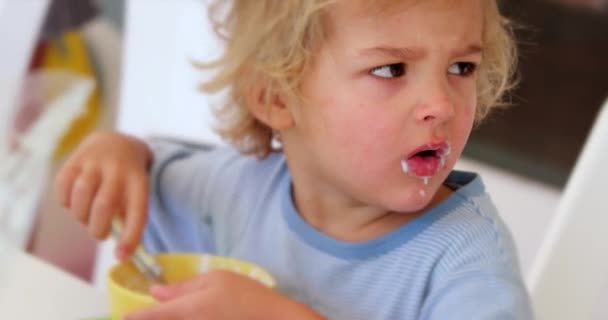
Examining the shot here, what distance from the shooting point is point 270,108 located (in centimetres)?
65

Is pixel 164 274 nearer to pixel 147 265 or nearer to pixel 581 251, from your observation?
pixel 147 265

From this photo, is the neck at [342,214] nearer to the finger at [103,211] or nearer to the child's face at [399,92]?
the child's face at [399,92]

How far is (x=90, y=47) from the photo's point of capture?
141 centimetres

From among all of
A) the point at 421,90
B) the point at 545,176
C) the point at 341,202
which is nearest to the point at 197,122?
the point at 341,202

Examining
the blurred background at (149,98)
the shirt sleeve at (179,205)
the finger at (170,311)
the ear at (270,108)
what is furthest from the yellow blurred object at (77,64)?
the finger at (170,311)

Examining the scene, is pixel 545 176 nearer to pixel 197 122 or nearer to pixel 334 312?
pixel 197 122

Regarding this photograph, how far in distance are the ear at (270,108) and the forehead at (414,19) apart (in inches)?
4.0

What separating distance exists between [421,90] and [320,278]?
0.54ft

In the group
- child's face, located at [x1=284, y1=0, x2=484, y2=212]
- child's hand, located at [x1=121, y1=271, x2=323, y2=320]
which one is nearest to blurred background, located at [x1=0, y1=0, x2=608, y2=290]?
child's face, located at [x1=284, y1=0, x2=484, y2=212]

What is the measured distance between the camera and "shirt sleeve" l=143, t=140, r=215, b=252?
0.73 metres

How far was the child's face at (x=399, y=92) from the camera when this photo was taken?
523 millimetres

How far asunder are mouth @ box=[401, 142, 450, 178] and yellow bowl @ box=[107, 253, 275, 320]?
0.13m

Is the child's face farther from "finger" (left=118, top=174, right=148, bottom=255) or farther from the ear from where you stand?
"finger" (left=118, top=174, right=148, bottom=255)

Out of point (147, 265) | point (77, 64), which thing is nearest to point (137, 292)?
point (147, 265)
